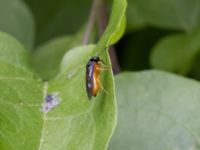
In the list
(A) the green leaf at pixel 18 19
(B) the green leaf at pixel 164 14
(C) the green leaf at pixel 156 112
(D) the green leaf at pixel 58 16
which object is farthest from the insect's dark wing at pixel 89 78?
(D) the green leaf at pixel 58 16

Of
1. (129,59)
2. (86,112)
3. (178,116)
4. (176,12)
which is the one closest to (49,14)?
(129,59)

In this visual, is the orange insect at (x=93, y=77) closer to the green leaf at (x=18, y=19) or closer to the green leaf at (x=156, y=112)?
the green leaf at (x=156, y=112)

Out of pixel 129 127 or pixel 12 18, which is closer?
pixel 129 127

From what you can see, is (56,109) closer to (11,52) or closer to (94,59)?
(94,59)

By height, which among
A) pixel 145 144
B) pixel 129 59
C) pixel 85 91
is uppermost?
pixel 85 91

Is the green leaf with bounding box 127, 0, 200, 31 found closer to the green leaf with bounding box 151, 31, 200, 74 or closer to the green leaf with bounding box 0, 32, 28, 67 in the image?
the green leaf with bounding box 151, 31, 200, 74

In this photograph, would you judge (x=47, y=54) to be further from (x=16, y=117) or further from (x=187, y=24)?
(x=16, y=117)

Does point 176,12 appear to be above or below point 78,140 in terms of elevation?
below
